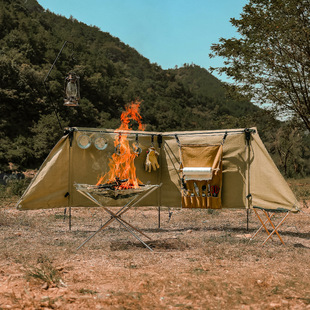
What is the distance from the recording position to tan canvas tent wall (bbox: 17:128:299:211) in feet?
19.3

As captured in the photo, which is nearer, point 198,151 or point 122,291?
point 122,291

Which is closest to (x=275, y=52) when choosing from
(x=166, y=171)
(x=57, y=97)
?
(x=166, y=171)

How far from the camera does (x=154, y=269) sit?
13.0 feet

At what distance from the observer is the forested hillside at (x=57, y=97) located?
1018 inches

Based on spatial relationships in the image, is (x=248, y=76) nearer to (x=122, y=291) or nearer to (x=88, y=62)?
(x=122, y=291)

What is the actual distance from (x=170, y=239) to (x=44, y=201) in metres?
2.22

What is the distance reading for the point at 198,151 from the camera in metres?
6.23

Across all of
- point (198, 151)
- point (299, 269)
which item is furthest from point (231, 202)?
point (299, 269)

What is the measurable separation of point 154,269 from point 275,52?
11.2 metres

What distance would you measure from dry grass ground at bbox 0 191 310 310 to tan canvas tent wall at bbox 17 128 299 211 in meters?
0.55

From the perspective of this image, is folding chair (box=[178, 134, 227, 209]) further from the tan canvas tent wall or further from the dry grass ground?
the dry grass ground

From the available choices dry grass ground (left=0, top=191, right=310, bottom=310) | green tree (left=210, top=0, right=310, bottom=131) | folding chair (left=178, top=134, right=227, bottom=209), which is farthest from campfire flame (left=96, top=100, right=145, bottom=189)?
green tree (left=210, top=0, right=310, bottom=131)

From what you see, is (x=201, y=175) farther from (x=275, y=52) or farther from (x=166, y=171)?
(x=275, y=52)

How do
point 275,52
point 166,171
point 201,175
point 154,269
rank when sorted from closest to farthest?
point 154,269 → point 201,175 → point 166,171 → point 275,52
